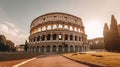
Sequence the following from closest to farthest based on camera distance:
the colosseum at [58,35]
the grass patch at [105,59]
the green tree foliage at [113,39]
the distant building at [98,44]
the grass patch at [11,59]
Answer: the grass patch at [105,59] < the grass patch at [11,59] < the green tree foliage at [113,39] < the colosseum at [58,35] < the distant building at [98,44]

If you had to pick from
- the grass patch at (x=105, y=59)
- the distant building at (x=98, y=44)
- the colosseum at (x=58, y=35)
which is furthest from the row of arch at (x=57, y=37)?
the grass patch at (x=105, y=59)

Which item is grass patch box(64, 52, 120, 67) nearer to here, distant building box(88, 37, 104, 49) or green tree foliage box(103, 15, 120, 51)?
green tree foliage box(103, 15, 120, 51)

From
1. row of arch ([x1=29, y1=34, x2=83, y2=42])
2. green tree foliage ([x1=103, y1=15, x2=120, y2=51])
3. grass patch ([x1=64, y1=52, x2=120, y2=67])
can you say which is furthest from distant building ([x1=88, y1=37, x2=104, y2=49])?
grass patch ([x1=64, y1=52, x2=120, y2=67])

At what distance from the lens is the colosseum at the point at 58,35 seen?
171 feet

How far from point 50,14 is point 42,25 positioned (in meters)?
6.92

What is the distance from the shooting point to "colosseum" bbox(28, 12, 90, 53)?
52094 mm

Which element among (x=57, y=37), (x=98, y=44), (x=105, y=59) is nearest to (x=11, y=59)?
(x=105, y=59)

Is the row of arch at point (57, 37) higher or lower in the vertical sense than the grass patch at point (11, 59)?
higher

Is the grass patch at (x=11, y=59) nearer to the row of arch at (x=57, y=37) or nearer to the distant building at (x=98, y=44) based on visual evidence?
the row of arch at (x=57, y=37)

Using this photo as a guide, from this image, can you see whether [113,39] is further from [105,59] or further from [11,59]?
[11,59]

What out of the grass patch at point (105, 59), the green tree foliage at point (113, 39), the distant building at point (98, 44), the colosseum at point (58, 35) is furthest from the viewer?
the distant building at point (98, 44)

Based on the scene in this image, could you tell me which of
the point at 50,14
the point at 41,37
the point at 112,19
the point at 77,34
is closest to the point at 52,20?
the point at 50,14

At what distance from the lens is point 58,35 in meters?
53.0

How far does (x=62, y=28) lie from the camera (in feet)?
180
